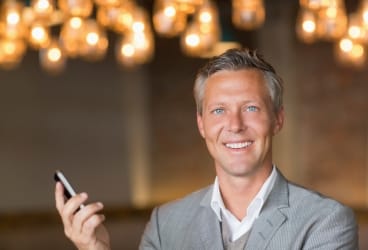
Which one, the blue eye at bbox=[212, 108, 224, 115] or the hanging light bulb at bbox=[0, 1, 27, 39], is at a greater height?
the hanging light bulb at bbox=[0, 1, 27, 39]

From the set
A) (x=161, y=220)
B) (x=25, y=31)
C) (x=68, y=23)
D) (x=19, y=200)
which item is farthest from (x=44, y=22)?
(x=19, y=200)

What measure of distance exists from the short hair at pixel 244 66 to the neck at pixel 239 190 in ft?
0.64

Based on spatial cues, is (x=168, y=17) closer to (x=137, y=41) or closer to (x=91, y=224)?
(x=137, y=41)

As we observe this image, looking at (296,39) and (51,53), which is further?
(296,39)

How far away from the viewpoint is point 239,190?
2.21 meters

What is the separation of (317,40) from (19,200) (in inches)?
159

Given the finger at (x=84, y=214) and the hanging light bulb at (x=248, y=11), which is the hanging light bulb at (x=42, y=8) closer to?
the hanging light bulb at (x=248, y=11)

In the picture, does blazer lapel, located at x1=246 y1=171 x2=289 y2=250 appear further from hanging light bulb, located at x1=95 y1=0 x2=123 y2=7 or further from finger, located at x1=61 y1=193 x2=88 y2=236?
hanging light bulb, located at x1=95 y1=0 x2=123 y2=7

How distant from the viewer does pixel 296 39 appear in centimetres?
1003

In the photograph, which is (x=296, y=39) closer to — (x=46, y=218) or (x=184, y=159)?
(x=184, y=159)

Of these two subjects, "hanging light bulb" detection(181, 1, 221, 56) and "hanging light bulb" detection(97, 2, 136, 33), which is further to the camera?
"hanging light bulb" detection(181, 1, 221, 56)

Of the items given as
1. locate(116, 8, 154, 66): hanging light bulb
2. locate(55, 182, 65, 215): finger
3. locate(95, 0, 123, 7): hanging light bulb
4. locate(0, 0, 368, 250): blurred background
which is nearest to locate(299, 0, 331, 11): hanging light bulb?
locate(95, 0, 123, 7): hanging light bulb

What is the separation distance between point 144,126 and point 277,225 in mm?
8857

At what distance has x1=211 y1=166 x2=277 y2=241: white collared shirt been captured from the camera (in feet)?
7.20
